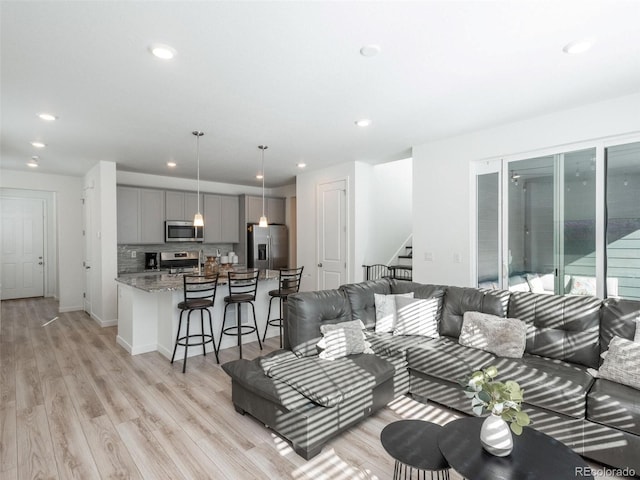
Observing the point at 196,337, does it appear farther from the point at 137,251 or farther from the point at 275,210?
the point at 275,210

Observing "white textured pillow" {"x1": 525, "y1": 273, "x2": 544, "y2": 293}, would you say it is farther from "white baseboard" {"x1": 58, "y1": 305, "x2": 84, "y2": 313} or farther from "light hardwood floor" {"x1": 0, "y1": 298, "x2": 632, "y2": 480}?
"white baseboard" {"x1": 58, "y1": 305, "x2": 84, "y2": 313}

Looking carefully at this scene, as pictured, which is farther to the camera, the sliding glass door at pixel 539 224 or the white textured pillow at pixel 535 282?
the white textured pillow at pixel 535 282

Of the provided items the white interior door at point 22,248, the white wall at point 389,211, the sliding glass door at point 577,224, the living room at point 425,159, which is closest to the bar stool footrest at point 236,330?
the living room at point 425,159

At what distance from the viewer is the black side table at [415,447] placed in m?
1.62

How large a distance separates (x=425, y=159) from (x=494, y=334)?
2.62 meters

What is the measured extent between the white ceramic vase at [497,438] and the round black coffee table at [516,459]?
0.09ft

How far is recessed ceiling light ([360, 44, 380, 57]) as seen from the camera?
2.29 meters

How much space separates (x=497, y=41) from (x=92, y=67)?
9.36 ft

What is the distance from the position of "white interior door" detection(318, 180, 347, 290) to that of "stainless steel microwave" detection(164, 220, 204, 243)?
2632 mm

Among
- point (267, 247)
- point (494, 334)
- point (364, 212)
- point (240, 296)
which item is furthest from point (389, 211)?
point (494, 334)

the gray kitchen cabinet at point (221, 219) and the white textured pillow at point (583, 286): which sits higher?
the gray kitchen cabinet at point (221, 219)

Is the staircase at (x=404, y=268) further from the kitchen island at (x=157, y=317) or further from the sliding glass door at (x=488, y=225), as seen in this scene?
the kitchen island at (x=157, y=317)

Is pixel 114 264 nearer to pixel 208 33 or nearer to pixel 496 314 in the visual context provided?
pixel 208 33

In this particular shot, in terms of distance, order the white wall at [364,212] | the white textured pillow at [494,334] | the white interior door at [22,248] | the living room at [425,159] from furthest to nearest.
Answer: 1. the white interior door at [22,248]
2. the white wall at [364,212]
3. the white textured pillow at [494,334]
4. the living room at [425,159]
